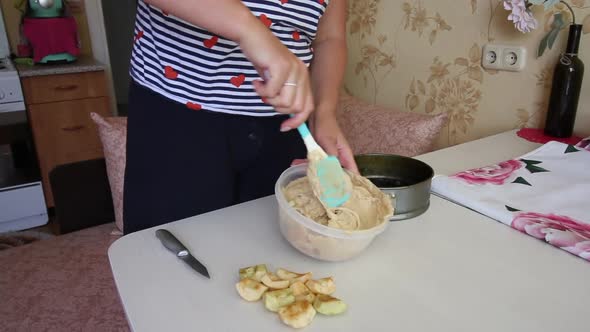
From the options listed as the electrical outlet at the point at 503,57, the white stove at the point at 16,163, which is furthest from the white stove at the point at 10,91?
the electrical outlet at the point at 503,57

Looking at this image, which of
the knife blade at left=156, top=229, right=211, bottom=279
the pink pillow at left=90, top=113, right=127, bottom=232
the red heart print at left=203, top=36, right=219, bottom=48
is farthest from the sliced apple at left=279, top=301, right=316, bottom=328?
the pink pillow at left=90, top=113, right=127, bottom=232

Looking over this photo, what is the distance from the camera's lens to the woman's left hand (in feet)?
2.53

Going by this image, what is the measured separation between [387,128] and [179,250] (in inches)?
37.7

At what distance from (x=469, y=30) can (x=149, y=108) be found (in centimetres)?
97

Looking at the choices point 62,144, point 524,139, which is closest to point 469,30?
point 524,139

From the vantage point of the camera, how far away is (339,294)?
58 cm

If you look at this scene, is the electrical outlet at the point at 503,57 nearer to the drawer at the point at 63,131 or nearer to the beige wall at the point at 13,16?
the drawer at the point at 63,131

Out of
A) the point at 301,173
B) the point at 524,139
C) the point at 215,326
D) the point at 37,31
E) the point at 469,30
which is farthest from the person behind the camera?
the point at 37,31

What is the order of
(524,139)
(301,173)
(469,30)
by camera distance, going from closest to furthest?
(301,173)
(524,139)
(469,30)

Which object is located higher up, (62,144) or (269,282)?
(269,282)

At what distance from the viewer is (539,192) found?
823 mm

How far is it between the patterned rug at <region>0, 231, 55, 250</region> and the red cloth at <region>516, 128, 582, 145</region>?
1.91 meters

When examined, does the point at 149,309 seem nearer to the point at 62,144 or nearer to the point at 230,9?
the point at 230,9

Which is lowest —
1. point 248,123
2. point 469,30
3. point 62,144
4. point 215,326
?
point 62,144
